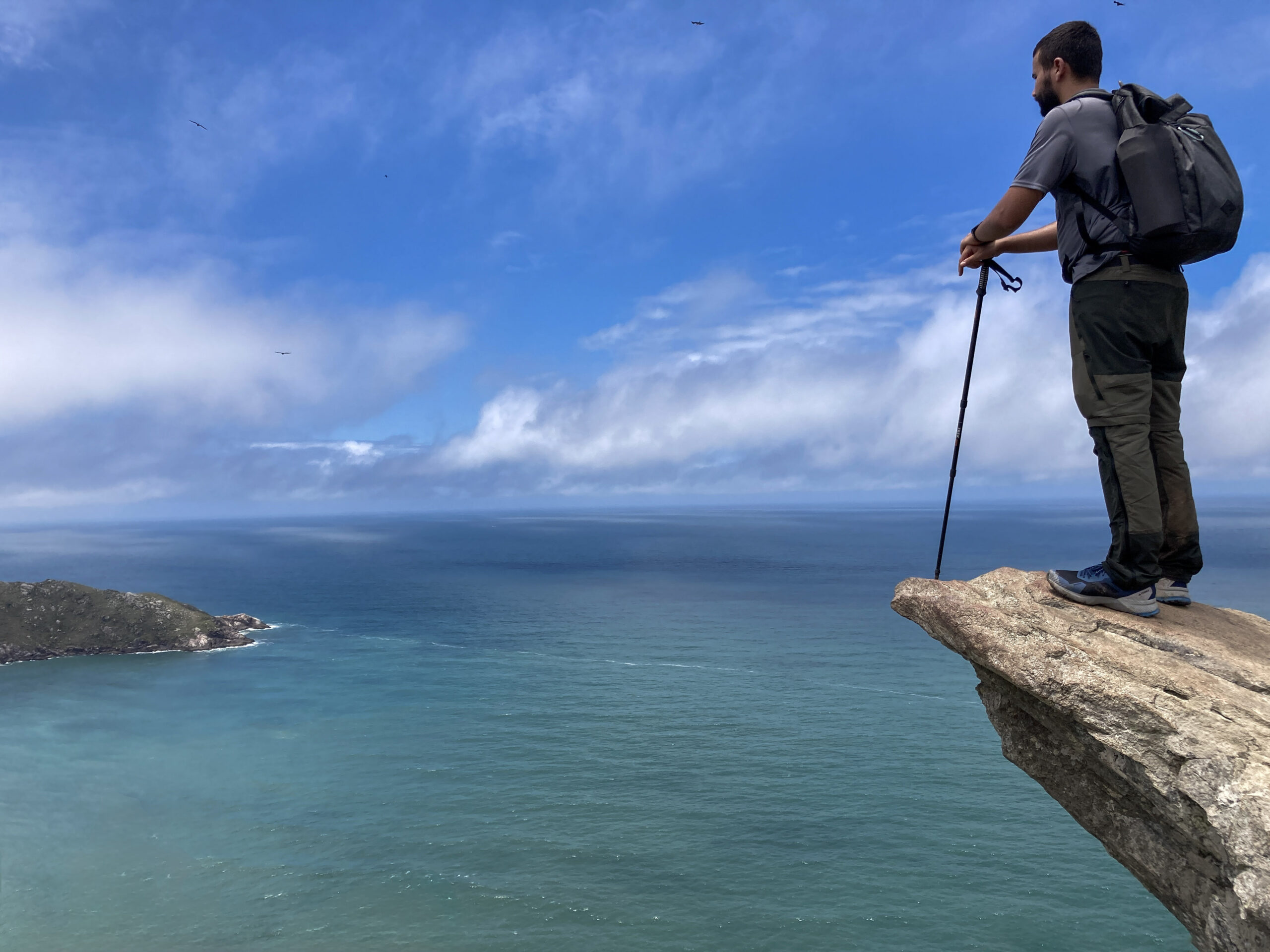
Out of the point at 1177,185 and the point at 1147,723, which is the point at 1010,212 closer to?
the point at 1177,185

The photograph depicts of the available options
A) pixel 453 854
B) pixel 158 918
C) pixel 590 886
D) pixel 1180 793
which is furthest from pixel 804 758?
pixel 1180 793

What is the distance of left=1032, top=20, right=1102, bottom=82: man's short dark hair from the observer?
548 centimetres

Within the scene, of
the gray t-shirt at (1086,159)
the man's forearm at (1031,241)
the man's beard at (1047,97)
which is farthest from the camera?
the man's forearm at (1031,241)

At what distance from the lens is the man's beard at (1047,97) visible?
5.61 m

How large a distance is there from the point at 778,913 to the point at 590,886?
7.58 m

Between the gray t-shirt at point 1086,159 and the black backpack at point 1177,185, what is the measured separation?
→ 0.28ft

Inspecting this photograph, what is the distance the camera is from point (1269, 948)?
12.4 ft

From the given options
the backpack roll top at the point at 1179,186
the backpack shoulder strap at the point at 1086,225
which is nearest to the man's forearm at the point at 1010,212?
the backpack shoulder strap at the point at 1086,225

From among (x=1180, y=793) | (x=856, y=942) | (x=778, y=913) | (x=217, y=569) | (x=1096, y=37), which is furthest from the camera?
(x=217, y=569)

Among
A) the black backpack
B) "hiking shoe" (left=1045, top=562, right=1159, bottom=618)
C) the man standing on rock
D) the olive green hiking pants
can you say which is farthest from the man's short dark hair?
"hiking shoe" (left=1045, top=562, right=1159, bottom=618)

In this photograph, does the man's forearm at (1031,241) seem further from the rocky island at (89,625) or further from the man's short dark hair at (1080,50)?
the rocky island at (89,625)

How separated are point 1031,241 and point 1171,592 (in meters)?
3.20

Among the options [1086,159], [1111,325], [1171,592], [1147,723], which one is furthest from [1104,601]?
[1086,159]

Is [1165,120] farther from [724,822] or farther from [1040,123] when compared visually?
[724,822]
